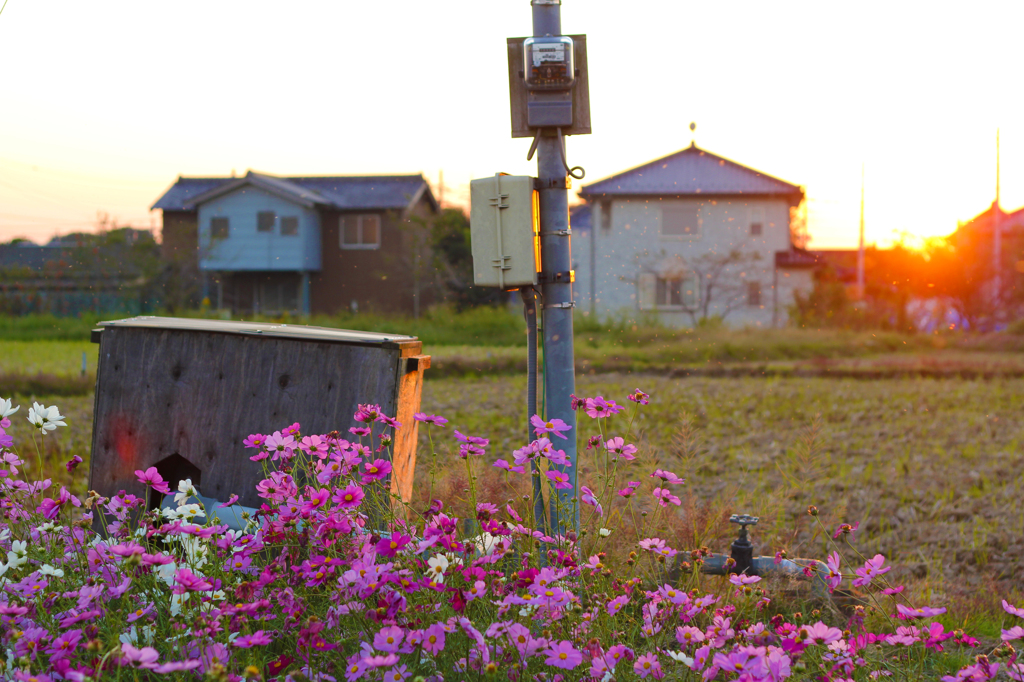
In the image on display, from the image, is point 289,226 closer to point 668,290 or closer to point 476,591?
point 668,290

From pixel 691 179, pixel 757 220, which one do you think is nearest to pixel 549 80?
pixel 691 179

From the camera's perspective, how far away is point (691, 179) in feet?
68.9

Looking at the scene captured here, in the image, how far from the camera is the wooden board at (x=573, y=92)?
270cm

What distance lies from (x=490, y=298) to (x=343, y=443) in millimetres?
18359

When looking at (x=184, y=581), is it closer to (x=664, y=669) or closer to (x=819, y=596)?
(x=664, y=669)

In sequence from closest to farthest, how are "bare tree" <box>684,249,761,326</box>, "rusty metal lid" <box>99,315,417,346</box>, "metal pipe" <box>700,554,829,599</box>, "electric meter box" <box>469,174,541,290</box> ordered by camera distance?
"electric meter box" <box>469,174,541,290</box>
"metal pipe" <box>700,554,829,599</box>
"rusty metal lid" <box>99,315,417,346</box>
"bare tree" <box>684,249,761,326</box>

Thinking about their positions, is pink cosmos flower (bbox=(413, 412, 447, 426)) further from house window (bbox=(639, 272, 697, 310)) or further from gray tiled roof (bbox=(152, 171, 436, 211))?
gray tiled roof (bbox=(152, 171, 436, 211))

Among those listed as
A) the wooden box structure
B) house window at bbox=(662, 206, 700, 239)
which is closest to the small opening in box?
the wooden box structure

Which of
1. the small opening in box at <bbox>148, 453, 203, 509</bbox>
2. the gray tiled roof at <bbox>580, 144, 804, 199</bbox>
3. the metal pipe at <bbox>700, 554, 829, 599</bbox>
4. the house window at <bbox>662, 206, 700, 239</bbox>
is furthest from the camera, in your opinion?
the house window at <bbox>662, 206, 700, 239</bbox>

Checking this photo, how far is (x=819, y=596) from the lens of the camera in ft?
9.02

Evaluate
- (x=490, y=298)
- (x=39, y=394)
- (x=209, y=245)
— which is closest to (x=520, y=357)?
(x=39, y=394)

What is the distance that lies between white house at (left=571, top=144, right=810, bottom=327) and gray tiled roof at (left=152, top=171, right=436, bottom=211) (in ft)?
20.5

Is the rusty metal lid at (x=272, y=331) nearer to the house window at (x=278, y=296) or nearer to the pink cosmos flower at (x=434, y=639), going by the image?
the pink cosmos flower at (x=434, y=639)

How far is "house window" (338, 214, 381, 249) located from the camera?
23469 mm
